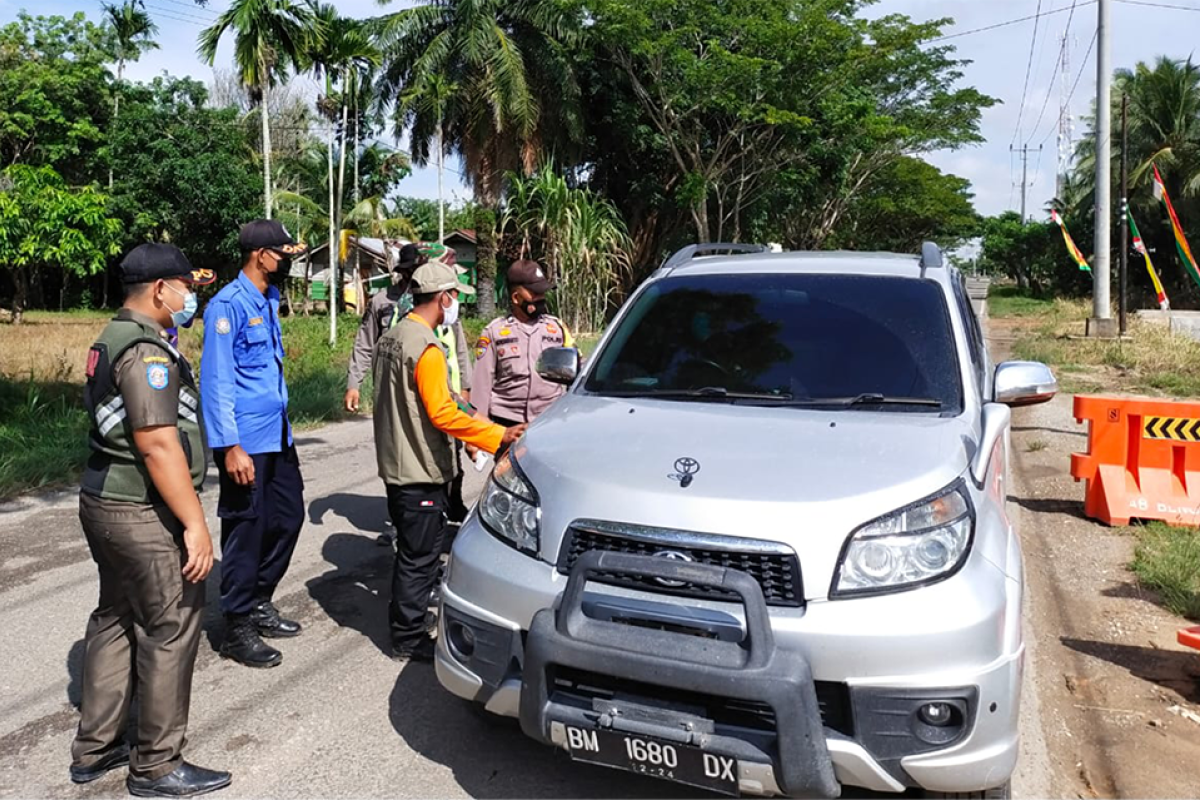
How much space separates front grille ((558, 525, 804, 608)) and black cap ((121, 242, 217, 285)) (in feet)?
5.56

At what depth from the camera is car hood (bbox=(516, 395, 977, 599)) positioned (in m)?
2.70

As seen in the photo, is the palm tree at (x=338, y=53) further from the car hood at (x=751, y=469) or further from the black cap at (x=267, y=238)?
the car hood at (x=751, y=469)

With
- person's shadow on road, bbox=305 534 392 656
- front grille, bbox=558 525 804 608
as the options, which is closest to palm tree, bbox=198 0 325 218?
person's shadow on road, bbox=305 534 392 656

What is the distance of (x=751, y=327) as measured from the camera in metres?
4.01

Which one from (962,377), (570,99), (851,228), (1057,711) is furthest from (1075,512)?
(851,228)

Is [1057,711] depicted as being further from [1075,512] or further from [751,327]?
[1075,512]

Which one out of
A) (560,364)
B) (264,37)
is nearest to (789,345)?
(560,364)

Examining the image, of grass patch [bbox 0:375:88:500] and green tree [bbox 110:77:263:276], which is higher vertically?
green tree [bbox 110:77:263:276]

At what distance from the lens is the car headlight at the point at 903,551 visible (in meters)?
2.66

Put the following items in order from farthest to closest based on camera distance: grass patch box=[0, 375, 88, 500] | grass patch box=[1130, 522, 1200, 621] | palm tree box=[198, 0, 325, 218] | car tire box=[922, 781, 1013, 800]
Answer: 1. palm tree box=[198, 0, 325, 218]
2. grass patch box=[0, 375, 88, 500]
3. grass patch box=[1130, 522, 1200, 621]
4. car tire box=[922, 781, 1013, 800]

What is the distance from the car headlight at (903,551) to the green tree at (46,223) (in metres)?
32.8

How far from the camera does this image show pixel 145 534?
3084 millimetres

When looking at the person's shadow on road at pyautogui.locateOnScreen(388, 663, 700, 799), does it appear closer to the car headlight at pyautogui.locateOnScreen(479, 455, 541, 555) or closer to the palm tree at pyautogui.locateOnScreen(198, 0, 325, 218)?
the car headlight at pyautogui.locateOnScreen(479, 455, 541, 555)

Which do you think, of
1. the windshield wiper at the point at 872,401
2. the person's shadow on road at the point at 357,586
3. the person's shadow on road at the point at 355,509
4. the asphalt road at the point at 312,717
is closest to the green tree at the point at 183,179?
the person's shadow on road at the point at 355,509
